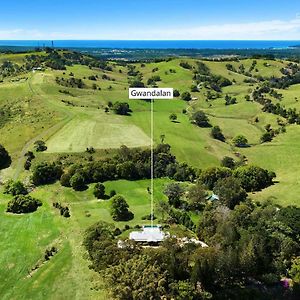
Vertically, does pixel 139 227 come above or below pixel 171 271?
below

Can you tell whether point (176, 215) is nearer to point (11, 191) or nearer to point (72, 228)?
point (72, 228)

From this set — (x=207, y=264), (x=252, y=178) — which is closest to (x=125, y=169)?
(x=252, y=178)

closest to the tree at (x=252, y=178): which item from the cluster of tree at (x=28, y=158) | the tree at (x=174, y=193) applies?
the tree at (x=174, y=193)

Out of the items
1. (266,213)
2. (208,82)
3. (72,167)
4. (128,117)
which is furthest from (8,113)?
(208,82)

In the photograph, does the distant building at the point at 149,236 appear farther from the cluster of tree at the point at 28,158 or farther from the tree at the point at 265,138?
the tree at the point at 265,138

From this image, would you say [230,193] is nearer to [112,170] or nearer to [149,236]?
[149,236]
